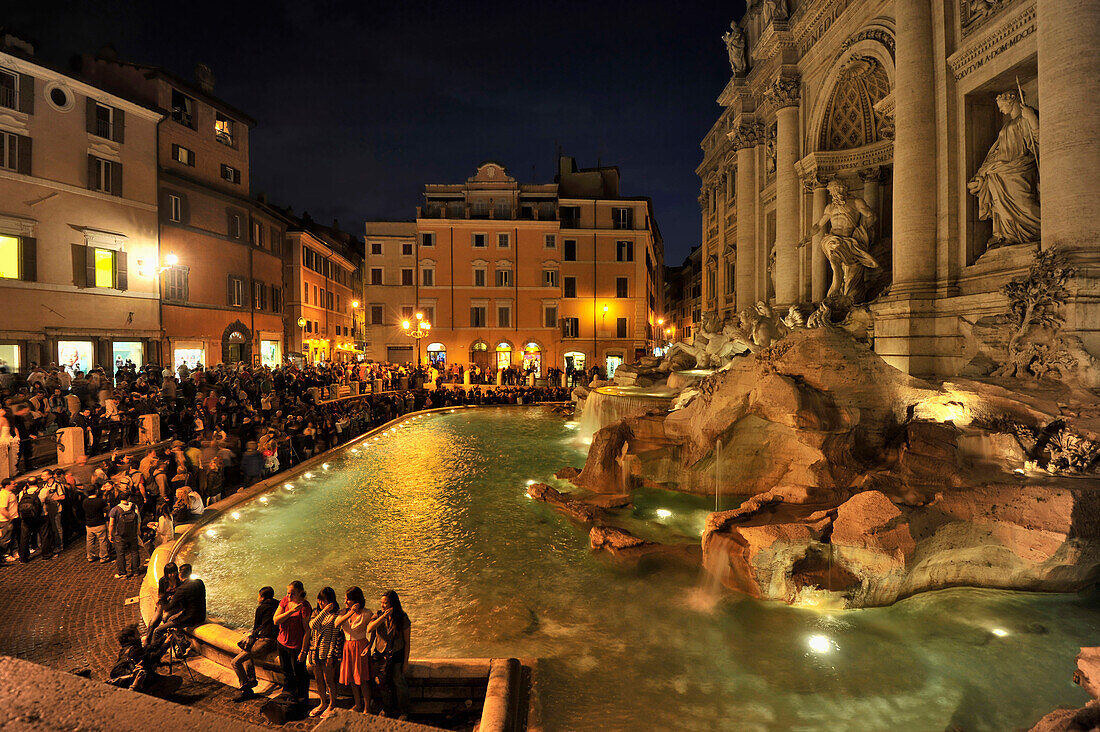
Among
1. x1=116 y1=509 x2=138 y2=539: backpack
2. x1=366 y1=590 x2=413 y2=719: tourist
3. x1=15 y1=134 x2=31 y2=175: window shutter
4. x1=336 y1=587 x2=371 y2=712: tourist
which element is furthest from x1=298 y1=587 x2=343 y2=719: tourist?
x1=15 y1=134 x2=31 y2=175: window shutter

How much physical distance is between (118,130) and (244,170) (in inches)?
327

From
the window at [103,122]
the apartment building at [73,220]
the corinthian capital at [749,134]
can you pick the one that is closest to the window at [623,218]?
the corinthian capital at [749,134]

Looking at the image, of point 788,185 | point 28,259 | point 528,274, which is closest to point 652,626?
point 788,185

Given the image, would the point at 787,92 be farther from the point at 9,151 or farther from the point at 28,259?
the point at 28,259

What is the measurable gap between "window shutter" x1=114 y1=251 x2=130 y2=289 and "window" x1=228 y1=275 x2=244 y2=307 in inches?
241

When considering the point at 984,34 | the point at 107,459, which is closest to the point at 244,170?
the point at 107,459

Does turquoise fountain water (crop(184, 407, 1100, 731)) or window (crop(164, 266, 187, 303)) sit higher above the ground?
window (crop(164, 266, 187, 303))

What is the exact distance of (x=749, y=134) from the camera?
Answer: 24141 mm

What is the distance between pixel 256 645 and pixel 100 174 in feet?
85.4

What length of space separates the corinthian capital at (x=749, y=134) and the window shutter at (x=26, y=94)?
92.9 ft

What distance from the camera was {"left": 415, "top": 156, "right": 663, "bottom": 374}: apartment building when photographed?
132 ft

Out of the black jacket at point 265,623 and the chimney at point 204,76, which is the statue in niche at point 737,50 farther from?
the chimney at point 204,76

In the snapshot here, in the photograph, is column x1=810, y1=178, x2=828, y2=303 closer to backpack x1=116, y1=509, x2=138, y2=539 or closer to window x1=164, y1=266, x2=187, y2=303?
backpack x1=116, y1=509, x2=138, y2=539

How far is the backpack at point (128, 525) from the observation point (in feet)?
25.3
